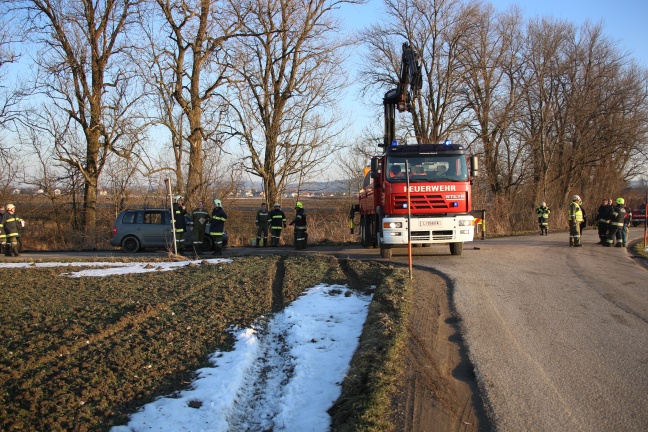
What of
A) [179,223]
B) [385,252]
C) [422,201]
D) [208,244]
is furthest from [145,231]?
[422,201]

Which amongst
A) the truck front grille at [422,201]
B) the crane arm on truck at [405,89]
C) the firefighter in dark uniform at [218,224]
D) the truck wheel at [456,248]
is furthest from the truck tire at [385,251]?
the firefighter in dark uniform at [218,224]

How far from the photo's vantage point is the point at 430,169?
13.4 m

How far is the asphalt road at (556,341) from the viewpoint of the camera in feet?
13.8

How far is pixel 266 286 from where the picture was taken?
10.2 metres

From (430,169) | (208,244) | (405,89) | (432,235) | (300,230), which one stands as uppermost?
(405,89)

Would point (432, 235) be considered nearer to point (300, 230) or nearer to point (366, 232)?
point (366, 232)

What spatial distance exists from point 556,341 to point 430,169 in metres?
7.76

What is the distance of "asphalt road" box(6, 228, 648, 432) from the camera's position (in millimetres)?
4219

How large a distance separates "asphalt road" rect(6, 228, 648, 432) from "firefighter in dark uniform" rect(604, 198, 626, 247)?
19.4ft

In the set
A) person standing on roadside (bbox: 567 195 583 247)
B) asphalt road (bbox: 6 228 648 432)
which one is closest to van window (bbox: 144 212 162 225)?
asphalt road (bbox: 6 228 648 432)

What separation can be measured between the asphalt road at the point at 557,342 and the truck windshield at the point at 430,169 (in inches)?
96.9

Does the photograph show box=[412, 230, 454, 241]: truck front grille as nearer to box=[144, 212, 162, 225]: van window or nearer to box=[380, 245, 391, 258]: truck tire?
box=[380, 245, 391, 258]: truck tire

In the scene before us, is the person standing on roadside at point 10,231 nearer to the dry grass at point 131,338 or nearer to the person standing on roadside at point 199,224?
the person standing on roadside at point 199,224

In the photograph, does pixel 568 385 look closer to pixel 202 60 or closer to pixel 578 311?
pixel 578 311
